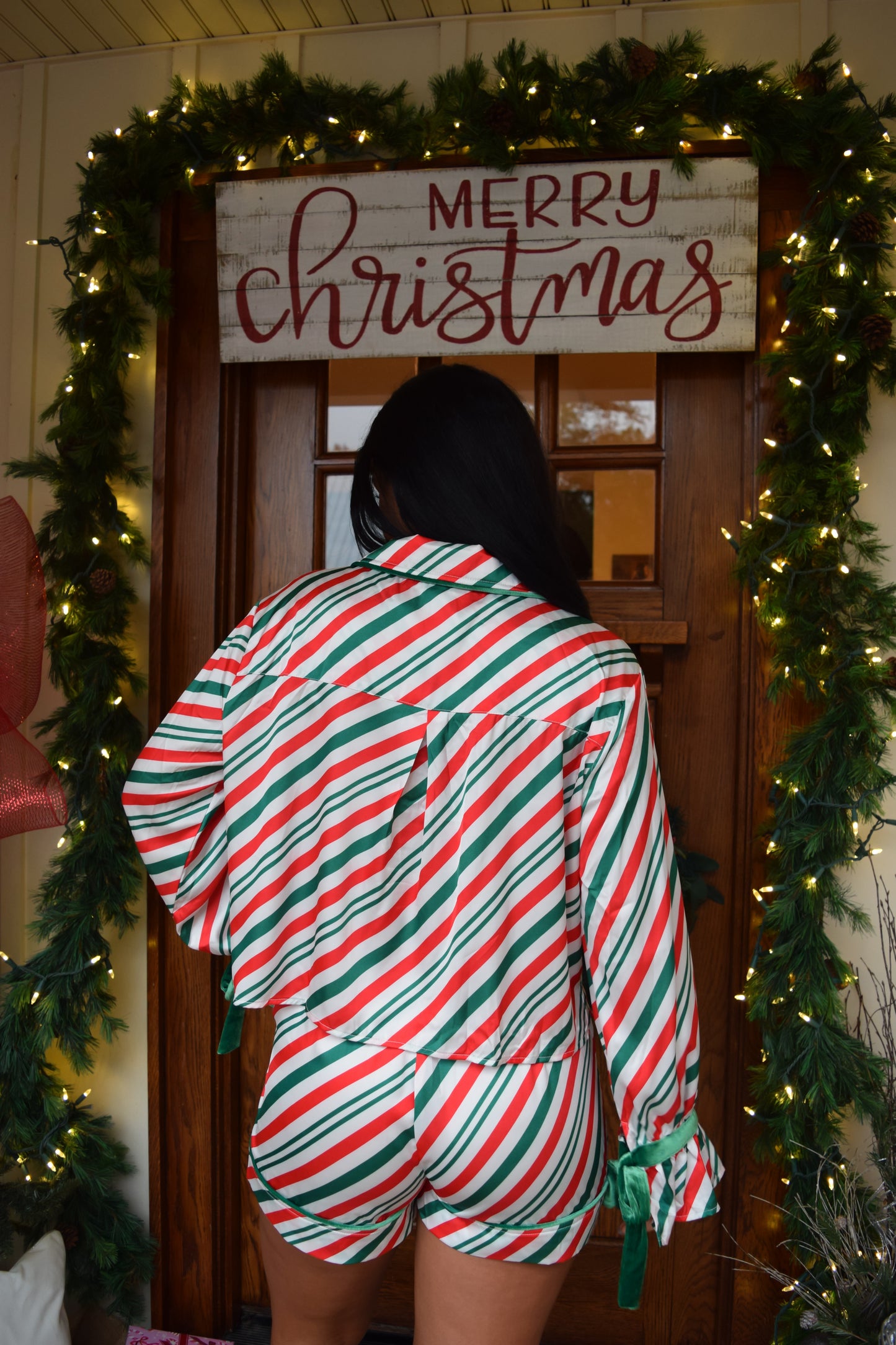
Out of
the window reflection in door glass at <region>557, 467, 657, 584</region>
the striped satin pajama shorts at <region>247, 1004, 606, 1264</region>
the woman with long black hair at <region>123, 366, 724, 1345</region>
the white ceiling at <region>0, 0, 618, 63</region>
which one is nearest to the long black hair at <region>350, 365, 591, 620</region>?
the woman with long black hair at <region>123, 366, 724, 1345</region>

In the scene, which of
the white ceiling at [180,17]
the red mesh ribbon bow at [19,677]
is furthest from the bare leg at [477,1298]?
the white ceiling at [180,17]

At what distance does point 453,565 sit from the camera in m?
1.07

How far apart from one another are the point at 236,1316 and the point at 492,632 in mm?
1758

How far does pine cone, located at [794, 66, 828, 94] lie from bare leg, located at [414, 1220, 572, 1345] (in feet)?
6.14

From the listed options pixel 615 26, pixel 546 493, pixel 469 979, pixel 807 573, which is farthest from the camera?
pixel 615 26

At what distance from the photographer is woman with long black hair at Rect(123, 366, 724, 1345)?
1.01 meters

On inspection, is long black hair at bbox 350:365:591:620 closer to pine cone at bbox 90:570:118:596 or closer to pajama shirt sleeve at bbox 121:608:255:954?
pajama shirt sleeve at bbox 121:608:255:954

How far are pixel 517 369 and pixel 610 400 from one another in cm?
20

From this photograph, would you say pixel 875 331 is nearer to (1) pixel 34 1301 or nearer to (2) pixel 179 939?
(2) pixel 179 939

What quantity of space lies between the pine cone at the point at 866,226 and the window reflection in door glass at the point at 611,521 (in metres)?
0.54

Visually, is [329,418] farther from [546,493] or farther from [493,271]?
[546,493]

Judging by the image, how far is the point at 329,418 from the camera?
6.62ft

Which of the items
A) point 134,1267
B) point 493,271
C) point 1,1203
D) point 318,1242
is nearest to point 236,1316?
point 134,1267

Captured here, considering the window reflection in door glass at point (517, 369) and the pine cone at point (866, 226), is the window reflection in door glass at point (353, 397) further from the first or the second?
the pine cone at point (866, 226)
